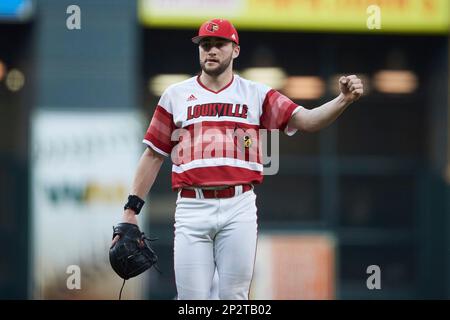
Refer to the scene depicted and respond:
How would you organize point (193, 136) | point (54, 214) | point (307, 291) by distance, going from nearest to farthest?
point (193, 136), point (54, 214), point (307, 291)

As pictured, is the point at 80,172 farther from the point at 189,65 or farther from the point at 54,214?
the point at 189,65

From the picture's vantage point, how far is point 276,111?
6.18 m

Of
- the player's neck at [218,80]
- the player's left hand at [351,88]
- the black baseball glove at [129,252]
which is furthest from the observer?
the black baseball glove at [129,252]

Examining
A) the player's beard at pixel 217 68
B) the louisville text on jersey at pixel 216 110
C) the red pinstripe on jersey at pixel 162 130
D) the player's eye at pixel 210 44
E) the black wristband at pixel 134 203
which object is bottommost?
the black wristband at pixel 134 203

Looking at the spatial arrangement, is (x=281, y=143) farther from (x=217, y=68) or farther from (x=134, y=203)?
(x=217, y=68)

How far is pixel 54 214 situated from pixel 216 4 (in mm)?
3542

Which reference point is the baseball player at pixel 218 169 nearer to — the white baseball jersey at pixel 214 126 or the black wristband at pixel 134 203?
the white baseball jersey at pixel 214 126

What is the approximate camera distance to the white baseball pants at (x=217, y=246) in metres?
6.03

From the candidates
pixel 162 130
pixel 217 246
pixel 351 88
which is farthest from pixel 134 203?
pixel 351 88

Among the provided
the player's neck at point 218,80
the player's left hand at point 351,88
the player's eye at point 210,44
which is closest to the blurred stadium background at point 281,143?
the player's neck at point 218,80

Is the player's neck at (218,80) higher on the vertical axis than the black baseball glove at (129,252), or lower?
higher

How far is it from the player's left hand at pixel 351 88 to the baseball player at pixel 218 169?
0.16 metres

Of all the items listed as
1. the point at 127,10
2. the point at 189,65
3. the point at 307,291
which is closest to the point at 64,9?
the point at 127,10

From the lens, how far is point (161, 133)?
6.25 m
